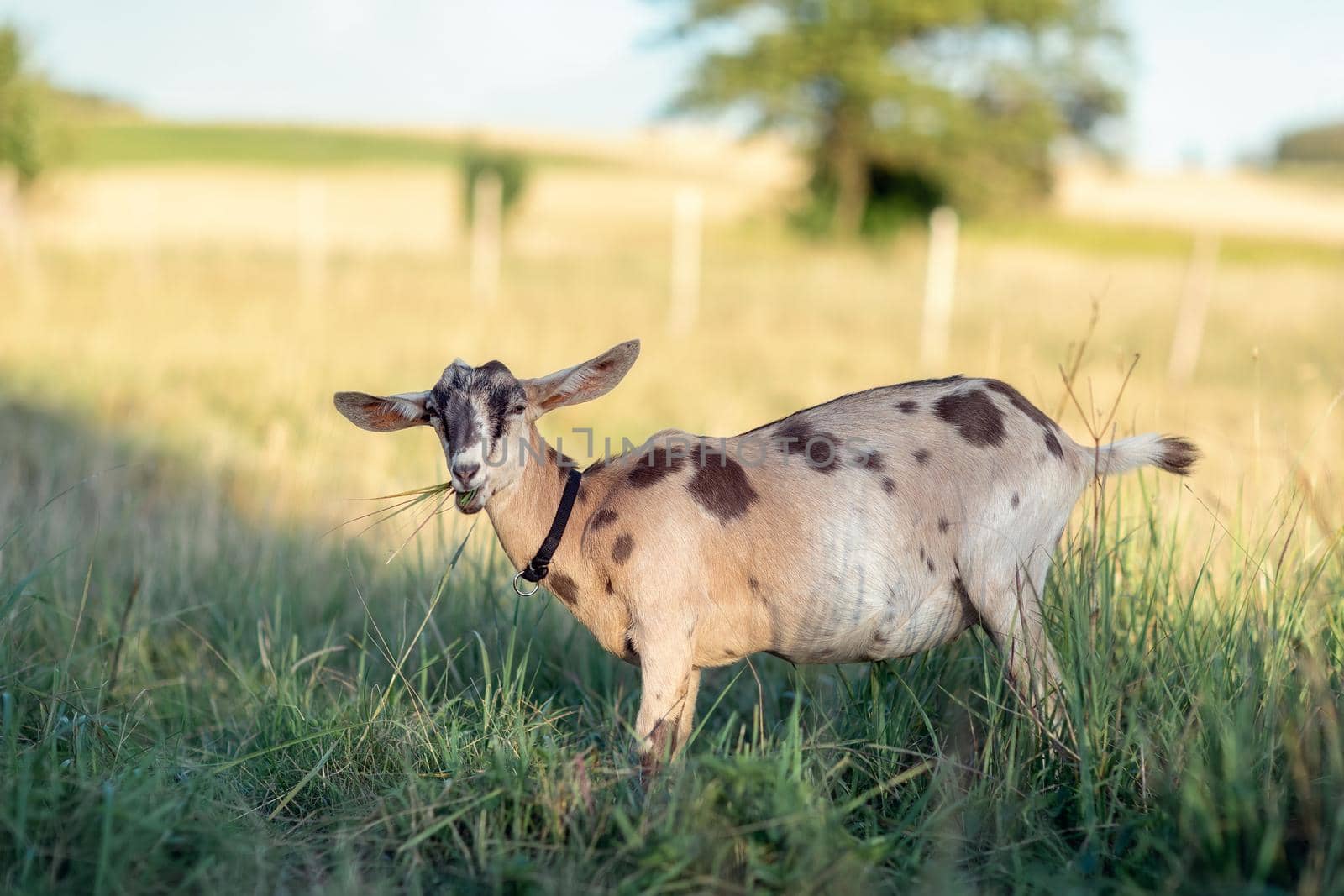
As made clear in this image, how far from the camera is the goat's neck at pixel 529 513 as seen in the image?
353cm

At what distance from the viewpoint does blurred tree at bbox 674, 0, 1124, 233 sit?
3247cm

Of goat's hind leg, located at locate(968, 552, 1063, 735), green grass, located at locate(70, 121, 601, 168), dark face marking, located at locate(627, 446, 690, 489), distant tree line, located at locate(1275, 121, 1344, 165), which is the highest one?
distant tree line, located at locate(1275, 121, 1344, 165)

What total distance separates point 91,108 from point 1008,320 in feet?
244

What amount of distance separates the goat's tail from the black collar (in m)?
1.73

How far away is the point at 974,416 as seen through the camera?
3.65 meters

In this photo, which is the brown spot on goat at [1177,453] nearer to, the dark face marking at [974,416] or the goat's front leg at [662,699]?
the dark face marking at [974,416]

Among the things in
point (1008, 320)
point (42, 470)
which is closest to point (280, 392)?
point (42, 470)

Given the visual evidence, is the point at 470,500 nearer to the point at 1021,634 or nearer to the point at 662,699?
the point at 662,699

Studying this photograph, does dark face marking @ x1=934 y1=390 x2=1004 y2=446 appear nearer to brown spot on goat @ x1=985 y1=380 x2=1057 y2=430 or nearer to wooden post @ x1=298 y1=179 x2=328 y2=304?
brown spot on goat @ x1=985 y1=380 x2=1057 y2=430

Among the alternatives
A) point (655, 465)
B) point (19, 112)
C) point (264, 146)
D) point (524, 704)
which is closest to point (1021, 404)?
point (655, 465)

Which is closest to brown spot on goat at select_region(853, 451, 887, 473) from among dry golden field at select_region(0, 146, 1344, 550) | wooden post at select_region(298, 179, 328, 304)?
dry golden field at select_region(0, 146, 1344, 550)

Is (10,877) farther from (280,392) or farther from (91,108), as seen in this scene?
(91,108)

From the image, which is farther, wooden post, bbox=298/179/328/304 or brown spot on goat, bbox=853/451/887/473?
wooden post, bbox=298/179/328/304

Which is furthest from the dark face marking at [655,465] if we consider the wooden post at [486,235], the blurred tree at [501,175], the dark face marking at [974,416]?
the blurred tree at [501,175]
